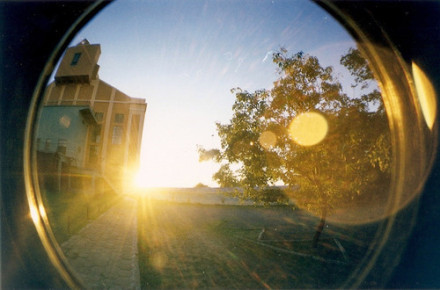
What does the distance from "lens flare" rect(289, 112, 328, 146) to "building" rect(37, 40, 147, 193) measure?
522 cm

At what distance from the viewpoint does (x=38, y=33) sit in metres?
1.64

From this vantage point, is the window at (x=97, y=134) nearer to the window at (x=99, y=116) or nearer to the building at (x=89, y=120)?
the building at (x=89, y=120)

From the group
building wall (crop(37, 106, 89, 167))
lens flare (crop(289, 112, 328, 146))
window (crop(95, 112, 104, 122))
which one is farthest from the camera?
lens flare (crop(289, 112, 328, 146))

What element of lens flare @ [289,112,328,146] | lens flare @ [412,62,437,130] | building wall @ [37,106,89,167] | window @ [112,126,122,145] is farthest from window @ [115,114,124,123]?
lens flare @ [289,112,328,146]

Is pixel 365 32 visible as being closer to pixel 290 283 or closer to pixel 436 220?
pixel 436 220

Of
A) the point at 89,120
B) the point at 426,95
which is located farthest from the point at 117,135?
the point at 426,95

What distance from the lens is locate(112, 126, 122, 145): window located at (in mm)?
3035

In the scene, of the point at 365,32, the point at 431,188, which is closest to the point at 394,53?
the point at 365,32

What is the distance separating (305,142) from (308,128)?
47 centimetres

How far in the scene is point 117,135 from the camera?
318cm

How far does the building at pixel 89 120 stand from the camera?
7.03 ft

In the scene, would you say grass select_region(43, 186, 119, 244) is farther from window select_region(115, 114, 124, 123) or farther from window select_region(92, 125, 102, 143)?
window select_region(115, 114, 124, 123)

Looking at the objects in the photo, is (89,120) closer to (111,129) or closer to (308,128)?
(111,129)

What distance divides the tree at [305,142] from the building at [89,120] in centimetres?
335
